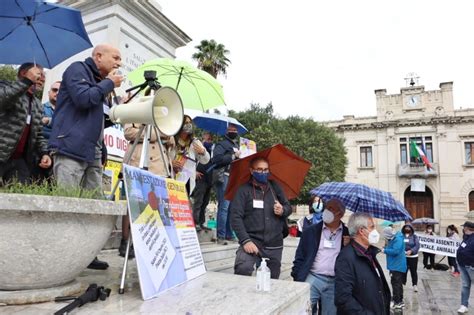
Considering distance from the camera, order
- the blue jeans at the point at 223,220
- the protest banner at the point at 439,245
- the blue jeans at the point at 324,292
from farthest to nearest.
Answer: the protest banner at the point at 439,245 → the blue jeans at the point at 223,220 → the blue jeans at the point at 324,292

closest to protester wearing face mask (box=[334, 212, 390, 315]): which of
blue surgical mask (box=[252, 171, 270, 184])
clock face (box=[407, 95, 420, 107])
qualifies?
blue surgical mask (box=[252, 171, 270, 184])

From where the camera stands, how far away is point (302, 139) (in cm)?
2920

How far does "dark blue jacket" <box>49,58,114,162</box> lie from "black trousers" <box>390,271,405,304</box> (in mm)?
7167

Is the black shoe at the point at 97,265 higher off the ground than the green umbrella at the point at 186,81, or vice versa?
the green umbrella at the point at 186,81

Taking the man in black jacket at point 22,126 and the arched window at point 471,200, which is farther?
the arched window at point 471,200

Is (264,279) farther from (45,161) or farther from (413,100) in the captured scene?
A: (413,100)

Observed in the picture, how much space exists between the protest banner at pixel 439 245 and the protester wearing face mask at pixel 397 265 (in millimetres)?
6458

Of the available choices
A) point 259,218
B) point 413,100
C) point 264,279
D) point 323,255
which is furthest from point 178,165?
point 413,100

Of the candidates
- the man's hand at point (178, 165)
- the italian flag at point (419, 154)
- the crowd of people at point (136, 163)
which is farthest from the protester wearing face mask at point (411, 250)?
the italian flag at point (419, 154)

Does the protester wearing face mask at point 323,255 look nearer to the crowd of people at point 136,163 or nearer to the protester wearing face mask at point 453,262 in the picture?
the crowd of people at point 136,163

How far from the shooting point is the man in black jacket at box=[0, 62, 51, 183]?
3078 millimetres

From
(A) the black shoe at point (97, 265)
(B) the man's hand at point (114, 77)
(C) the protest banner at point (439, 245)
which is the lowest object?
(C) the protest banner at point (439, 245)

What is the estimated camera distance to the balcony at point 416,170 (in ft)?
126

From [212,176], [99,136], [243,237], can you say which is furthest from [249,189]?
[212,176]
